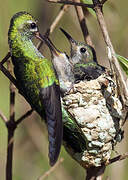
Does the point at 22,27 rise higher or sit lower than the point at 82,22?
higher

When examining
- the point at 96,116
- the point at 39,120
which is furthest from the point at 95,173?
the point at 39,120

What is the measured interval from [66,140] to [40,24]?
8.40 feet

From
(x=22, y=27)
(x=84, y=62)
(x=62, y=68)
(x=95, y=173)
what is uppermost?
(x=22, y=27)

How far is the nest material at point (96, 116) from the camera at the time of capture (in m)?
3.61

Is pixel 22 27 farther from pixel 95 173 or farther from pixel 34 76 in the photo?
pixel 95 173

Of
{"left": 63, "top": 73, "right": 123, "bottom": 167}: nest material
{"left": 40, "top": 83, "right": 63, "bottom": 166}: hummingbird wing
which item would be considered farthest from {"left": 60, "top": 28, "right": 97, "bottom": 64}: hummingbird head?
{"left": 40, "top": 83, "right": 63, "bottom": 166}: hummingbird wing

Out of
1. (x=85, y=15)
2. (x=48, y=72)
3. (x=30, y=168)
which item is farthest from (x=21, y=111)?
(x=48, y=72)

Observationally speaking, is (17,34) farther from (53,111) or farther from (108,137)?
(108,137)

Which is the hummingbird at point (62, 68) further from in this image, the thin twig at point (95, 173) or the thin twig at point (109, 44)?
the thin twig at point (109, 44)

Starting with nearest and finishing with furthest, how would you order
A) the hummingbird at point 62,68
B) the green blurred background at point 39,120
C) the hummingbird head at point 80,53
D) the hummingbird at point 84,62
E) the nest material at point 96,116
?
the nest material at point 96,116 < the hummingbird at point 62,68 < the hummingbird at point 84,62 < the hummingbird head at point 80,53 < the green blurred background at point 39,120

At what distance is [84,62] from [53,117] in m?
1.57

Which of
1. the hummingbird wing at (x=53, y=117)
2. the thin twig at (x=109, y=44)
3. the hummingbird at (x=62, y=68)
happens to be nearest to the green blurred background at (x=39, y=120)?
the hummingbird at (x=62, y=68)

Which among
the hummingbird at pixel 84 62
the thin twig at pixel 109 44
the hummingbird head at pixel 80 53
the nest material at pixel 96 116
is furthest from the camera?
the hummingbird head at pixel 80 53

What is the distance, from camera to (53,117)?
3139 millimetres
